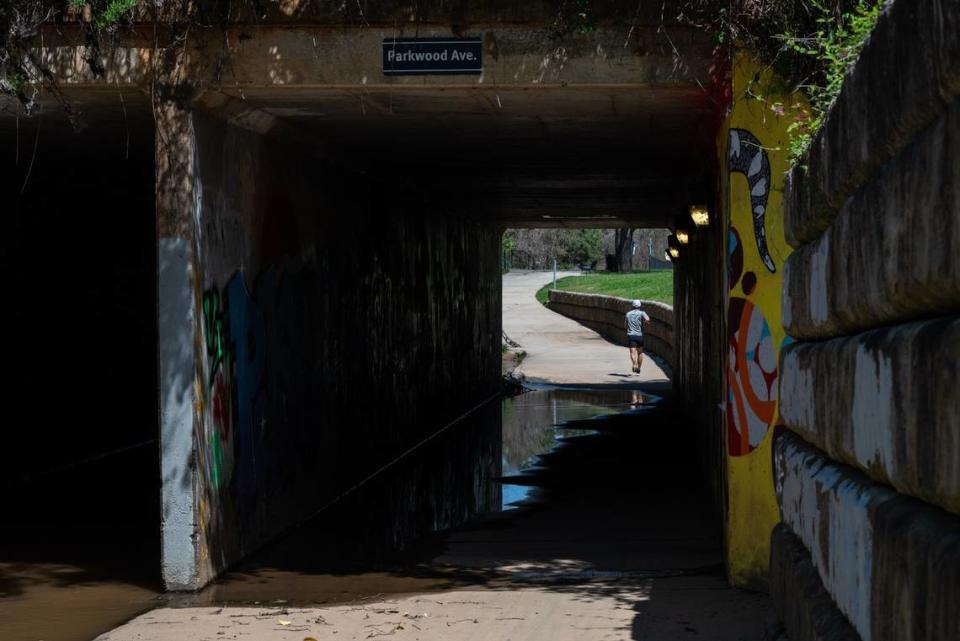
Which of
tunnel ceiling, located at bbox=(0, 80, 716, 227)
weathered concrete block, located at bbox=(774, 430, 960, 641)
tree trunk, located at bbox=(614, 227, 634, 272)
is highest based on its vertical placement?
tree trunk, located at bbox=(614, 227, 634, 272)

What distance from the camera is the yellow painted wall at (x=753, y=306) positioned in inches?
340

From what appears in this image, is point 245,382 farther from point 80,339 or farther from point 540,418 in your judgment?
point 540,418

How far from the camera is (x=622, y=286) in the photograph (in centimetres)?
4891

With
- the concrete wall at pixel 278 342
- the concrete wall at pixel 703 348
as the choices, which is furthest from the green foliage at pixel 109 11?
the concrete wall at pixel 703 348

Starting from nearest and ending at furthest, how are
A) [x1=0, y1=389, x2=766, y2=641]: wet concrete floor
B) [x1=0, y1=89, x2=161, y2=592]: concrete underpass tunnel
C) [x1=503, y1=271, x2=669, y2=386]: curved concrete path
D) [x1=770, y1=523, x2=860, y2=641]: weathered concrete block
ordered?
[x1=770, y1=523, x2=860, y2=641]: weathered concrete block, [x1=0, y1=389, x2=766, y2=641]: wet concrete floor, [x1=0, y1=89, x2=161, y2=592]: concrete underpass tunnel, [x1=503, y1=271, x2=669, y2=386]: curved concrete path

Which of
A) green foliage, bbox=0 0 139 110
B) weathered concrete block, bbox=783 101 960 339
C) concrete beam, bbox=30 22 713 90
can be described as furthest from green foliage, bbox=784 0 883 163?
green foliage, bbox=0 0 139 110

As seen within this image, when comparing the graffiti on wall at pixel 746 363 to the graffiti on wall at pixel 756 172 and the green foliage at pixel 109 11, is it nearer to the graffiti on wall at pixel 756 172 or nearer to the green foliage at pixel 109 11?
the graffiti on wall at pixel 756 172

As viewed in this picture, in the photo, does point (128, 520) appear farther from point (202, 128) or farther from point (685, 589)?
point (685, 589)

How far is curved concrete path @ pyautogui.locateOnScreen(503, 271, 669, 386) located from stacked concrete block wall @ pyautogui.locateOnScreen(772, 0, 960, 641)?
24.2 m

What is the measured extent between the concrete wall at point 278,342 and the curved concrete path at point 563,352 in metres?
11.7

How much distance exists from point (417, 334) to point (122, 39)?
9403 mm

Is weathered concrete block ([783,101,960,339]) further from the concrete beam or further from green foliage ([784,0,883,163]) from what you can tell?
the concrete beam

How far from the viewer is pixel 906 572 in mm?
2809

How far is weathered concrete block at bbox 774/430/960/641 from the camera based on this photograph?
8.34 feet
